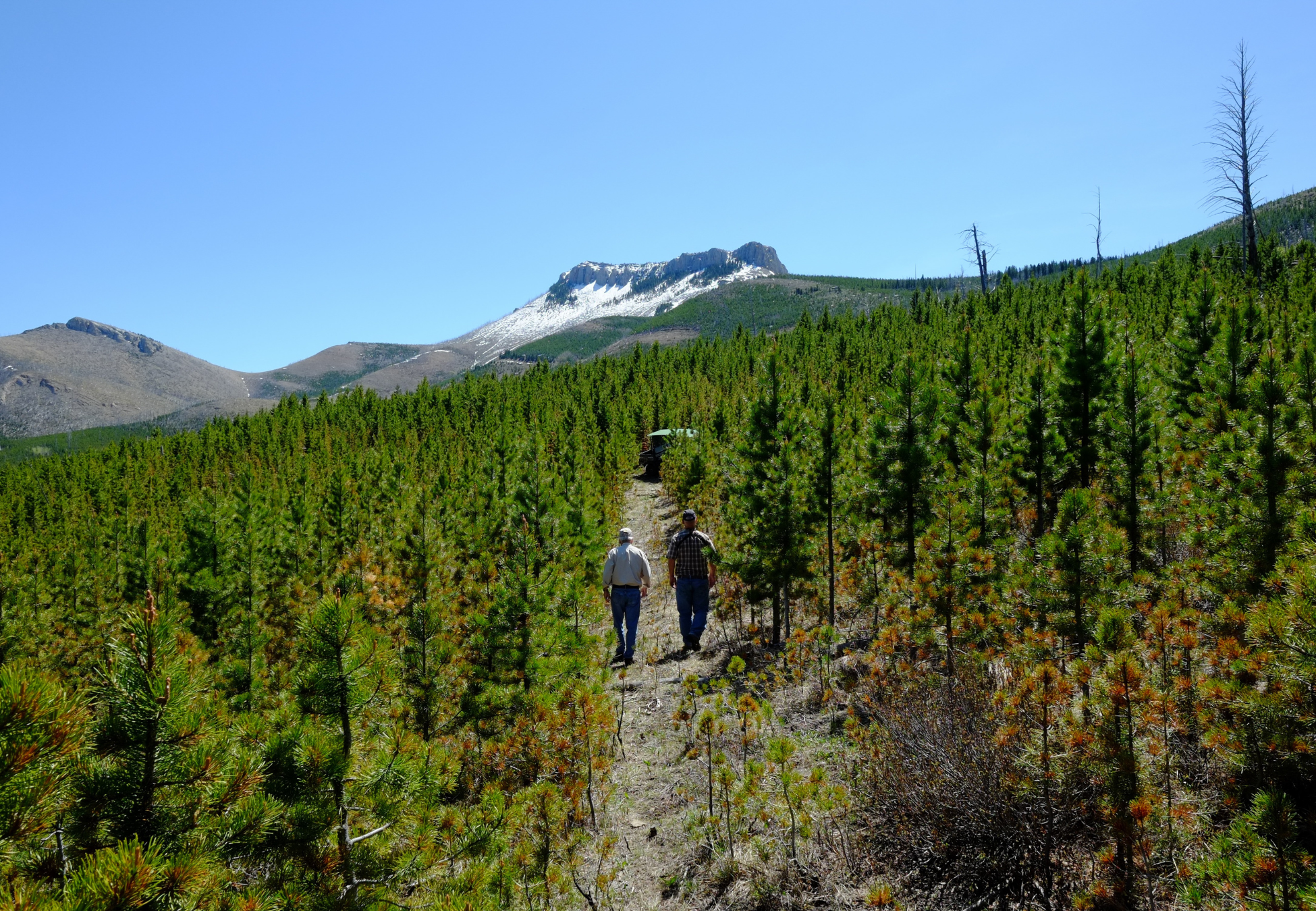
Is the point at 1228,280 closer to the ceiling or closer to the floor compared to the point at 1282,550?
closer to the ceiling

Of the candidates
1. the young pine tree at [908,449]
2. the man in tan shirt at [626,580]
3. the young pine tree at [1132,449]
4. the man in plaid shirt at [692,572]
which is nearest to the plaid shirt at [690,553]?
the man in plaid shirt at [692,572]

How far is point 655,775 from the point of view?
7586 millimetres

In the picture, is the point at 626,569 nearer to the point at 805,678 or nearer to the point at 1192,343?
the point at 805,678

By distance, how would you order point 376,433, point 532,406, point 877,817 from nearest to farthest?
point 877,817
point 532,406
point 376,433

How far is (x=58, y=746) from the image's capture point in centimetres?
162

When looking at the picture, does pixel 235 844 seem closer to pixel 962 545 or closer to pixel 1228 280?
pixel 962 545

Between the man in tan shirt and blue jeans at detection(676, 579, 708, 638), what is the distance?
76cm

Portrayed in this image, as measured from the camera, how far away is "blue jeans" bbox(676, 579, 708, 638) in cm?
1106

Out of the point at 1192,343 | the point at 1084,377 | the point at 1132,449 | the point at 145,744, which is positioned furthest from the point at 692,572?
the point at 1192,343

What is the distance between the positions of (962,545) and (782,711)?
10.7ft

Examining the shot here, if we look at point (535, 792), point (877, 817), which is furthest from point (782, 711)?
point (535, 792)

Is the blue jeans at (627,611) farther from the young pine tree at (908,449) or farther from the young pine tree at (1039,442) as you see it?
the young pine tree at (1039,442)

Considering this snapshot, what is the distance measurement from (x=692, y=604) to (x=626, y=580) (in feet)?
5.13

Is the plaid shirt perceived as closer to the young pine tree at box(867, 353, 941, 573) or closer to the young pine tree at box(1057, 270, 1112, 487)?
the young pine tree at box(867, 353, 941, 573)
